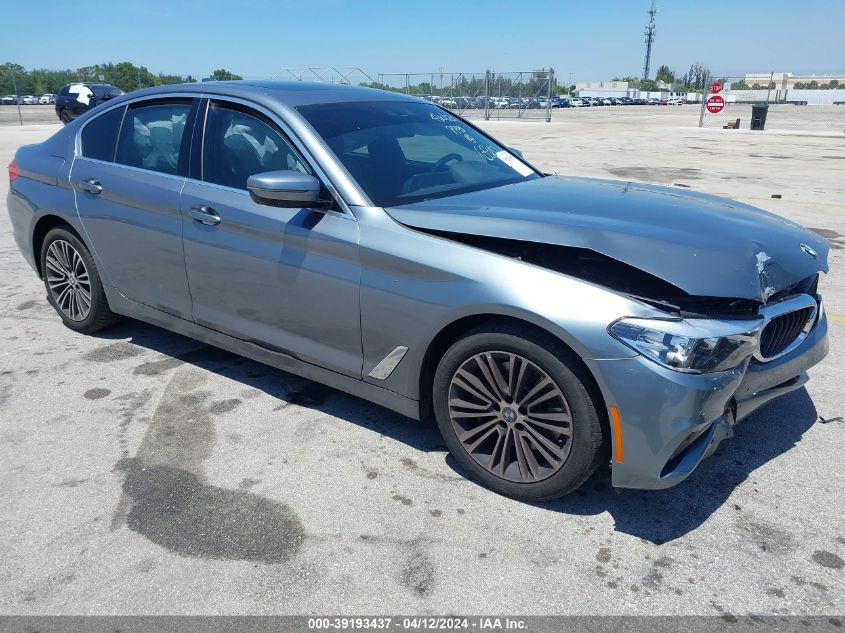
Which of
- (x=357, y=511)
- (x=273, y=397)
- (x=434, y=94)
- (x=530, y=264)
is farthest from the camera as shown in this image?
(x=434, y=94)

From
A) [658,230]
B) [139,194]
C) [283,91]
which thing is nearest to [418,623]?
[658,230]

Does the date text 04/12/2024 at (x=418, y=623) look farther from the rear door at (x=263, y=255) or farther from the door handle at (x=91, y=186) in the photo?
the door handle at (x=91, y=186)

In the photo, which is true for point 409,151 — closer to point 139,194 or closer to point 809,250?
point 139,194

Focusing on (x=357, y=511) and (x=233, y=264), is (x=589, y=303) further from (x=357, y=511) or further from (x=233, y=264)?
(x=233, y=264)

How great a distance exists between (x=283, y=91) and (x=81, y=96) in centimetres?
2633

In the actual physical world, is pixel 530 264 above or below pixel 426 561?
above

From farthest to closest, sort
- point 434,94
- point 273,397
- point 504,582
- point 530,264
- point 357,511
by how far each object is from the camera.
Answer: point 434,94 < point 273,397 < point 357,511 < point 530,264 < point 504,582

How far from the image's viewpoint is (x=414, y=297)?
303cm

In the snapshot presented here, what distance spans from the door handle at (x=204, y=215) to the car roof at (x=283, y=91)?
0.64 metres

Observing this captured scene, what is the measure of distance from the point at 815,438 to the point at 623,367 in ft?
5.35

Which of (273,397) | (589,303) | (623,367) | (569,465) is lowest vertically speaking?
(273,397)

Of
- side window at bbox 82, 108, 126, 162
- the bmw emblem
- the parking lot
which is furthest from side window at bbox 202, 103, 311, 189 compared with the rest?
the bmw emblem

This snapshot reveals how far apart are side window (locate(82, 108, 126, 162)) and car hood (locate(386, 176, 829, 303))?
231 centimetres

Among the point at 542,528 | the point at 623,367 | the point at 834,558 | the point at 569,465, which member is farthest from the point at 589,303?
the point at 834,558
